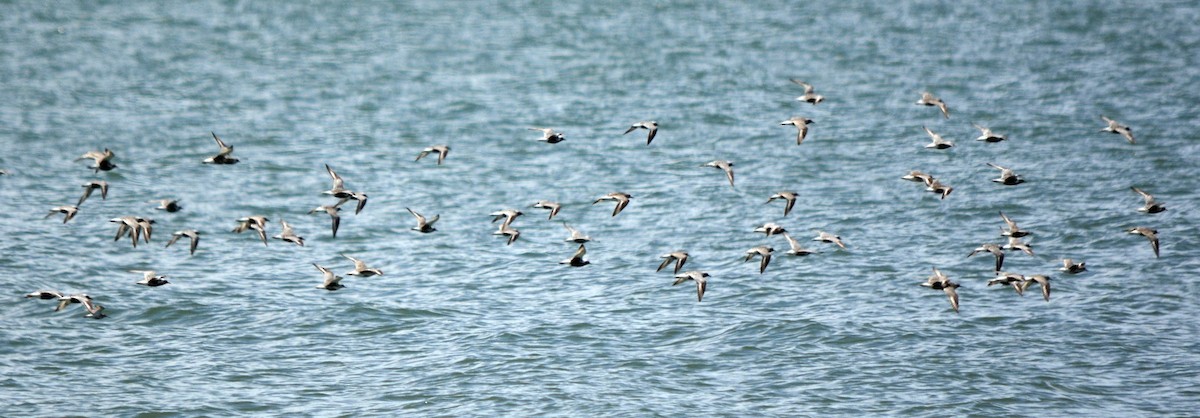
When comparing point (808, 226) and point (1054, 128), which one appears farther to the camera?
point (1054, 128)

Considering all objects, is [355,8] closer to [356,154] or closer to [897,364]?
[356,154]

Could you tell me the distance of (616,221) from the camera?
4844cm

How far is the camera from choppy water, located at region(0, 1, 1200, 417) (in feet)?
111

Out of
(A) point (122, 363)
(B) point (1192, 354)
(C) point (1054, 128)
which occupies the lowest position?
(A) point (122, 363)

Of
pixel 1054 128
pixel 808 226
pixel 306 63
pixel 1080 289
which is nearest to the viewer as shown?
pixel 1080 289

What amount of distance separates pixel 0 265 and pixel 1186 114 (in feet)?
146

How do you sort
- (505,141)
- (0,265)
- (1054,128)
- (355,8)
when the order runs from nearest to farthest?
(0,265)
(1054,128)
(505,141)
(355,8)

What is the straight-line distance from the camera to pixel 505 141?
203 ft

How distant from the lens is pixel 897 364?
3450 centimetres

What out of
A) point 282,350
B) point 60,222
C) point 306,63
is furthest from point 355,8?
point 282,350

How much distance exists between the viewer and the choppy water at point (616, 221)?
33.9 metres

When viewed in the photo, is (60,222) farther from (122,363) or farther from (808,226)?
(808,226)

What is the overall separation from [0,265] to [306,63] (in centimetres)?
4062

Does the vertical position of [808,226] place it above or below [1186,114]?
below
